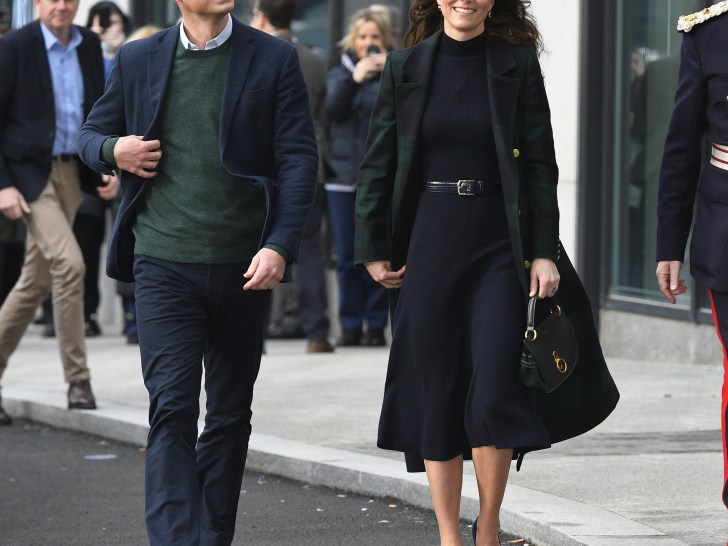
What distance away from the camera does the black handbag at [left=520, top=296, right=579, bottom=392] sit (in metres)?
5.17

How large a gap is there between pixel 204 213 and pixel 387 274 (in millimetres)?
598

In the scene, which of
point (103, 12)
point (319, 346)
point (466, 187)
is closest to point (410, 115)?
point (466, 187)

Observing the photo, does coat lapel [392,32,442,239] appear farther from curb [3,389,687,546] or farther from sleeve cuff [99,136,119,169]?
curb [3,389,687,546]

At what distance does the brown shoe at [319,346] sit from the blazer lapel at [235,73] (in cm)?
679

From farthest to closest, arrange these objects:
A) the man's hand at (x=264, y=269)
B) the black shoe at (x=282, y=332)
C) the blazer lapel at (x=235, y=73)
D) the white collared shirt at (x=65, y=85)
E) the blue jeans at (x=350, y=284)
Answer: the black shoe at (x=282, y=332) < the blue jeans at (x=350, y=284) < the white collared shirt at (x=65, y=85) < the blazer lapel at (x=235, y=73) < the man's hand at (x=264, y=269)

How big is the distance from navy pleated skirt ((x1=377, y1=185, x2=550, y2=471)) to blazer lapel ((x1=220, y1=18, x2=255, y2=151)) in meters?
0.62

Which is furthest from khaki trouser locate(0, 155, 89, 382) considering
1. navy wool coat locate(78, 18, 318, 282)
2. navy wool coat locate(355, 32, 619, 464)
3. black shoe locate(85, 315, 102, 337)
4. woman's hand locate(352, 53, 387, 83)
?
black shoe locate(85, 315, 102, 337)

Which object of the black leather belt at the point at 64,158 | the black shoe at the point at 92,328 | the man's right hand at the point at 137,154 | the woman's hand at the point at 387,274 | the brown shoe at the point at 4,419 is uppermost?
the man's right hand at the point at 137,154

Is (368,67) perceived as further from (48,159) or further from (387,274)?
(387,274)

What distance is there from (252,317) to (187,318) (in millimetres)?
225

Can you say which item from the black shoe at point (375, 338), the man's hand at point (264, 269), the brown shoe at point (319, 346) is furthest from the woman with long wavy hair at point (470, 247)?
the black shoe at point (375, 338)

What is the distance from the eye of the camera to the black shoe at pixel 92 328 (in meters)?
14.1

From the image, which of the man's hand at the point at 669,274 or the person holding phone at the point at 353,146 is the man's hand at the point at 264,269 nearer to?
the man's hand at the point at 669,274

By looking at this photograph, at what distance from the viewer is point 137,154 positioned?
5184 mm
